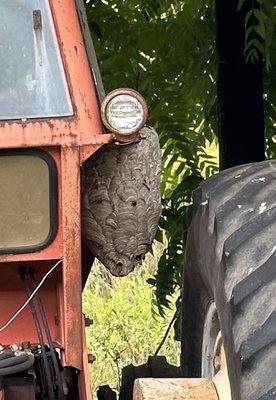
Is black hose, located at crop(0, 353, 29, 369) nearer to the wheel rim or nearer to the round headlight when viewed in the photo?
the wheel rim

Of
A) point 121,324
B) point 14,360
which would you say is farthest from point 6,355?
point 121,324

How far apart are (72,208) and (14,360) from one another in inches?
13.9

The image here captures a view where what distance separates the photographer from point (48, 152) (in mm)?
2627

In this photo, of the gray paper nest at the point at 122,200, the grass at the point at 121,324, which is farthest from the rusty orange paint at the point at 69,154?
the grass at the point at 121,324

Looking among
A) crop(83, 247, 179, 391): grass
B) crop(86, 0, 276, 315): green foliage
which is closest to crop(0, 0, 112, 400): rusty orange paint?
crop(86, 0, 276, 315): green foliage

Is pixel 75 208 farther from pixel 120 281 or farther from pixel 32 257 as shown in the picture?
pixel 120 281

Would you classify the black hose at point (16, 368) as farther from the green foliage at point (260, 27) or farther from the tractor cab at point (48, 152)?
the green foliage at point (260, 27)

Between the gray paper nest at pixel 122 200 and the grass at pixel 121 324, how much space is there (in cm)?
360

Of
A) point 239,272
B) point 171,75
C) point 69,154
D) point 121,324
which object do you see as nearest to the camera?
point 239,272

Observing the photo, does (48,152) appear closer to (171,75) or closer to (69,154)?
(69,154)

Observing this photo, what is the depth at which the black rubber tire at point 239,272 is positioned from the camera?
2.25m

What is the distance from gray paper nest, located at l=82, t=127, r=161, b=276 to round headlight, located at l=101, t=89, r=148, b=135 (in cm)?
8

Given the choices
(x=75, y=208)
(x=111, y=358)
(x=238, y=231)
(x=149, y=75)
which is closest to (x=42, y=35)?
(x=75, y=208)

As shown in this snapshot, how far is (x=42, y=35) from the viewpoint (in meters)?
2.69
